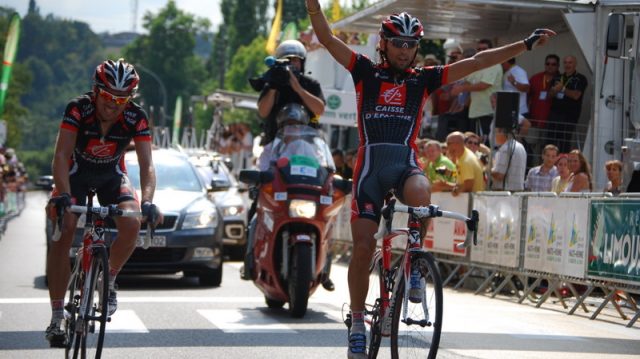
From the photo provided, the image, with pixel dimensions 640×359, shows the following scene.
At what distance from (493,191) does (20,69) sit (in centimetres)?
9734

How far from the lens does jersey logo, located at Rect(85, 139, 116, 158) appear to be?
31.5ft

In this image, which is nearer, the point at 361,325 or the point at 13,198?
the point at 361,325

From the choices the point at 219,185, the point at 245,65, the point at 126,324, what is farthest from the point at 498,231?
the point at 245,65

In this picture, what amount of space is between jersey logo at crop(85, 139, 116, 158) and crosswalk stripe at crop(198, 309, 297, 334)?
8.84ft

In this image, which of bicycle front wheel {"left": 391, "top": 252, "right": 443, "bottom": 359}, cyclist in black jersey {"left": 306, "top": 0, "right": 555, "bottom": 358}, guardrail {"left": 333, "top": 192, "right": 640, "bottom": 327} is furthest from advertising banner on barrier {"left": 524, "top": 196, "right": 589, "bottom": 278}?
bicycle front wheel {"left": 391, "top": 252, "right": 443, "bottom": 359}

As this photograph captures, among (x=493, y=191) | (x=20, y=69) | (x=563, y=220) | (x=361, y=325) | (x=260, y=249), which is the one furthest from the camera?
(x=20, y=69)

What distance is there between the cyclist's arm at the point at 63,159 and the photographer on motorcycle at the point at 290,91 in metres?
4.43

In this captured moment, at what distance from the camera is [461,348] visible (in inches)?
428

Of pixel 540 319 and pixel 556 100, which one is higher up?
pixel 556 100

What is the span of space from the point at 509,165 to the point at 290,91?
17.3 ft

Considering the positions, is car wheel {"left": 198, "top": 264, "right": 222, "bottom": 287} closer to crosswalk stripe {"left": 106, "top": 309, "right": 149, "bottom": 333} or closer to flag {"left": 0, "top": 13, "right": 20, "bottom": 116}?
crosswalk stripe {"left": 106, "top": 309, "right": 149, "bottom": 333}

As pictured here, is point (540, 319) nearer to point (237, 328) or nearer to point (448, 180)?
point (237, 328)

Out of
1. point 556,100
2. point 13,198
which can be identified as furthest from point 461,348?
point 13,198

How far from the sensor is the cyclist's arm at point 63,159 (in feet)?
30.1
